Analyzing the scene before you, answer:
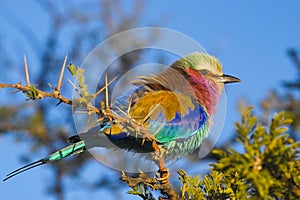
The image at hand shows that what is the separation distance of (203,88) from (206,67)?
0.60ft

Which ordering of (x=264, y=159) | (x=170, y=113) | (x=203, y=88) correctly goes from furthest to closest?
(x=203, y=88) < (x=170, y=113) < (x=264, y=159)

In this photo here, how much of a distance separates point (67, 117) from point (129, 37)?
4.99ft

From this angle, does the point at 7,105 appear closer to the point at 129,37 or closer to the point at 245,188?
the point at 129,37

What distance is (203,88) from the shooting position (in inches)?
180

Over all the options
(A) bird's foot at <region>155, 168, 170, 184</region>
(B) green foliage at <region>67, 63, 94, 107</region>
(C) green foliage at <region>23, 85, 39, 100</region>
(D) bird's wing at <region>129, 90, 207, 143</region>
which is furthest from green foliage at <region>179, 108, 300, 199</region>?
(D) bird's wing at <region>129, 90, 207, 143</region>

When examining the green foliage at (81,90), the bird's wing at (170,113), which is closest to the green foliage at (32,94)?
the green foliage at (81,90)

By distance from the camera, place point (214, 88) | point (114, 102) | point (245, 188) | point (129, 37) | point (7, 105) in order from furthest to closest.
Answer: point (129, 37)
point (7, 105)
point (214, 88)
point (114, 102)
point (245, 188)

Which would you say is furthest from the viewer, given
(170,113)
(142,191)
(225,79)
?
(225,79)

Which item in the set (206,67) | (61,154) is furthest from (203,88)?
(61,154)

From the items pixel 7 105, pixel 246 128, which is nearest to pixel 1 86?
pixel 246 128

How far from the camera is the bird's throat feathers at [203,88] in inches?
173

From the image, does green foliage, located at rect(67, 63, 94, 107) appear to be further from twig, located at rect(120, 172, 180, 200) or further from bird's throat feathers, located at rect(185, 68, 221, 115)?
bird's throat feathers, located at rect(185, 68, 221, 115)

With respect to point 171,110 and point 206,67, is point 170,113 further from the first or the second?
point 206,67

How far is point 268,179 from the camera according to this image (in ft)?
4.79
